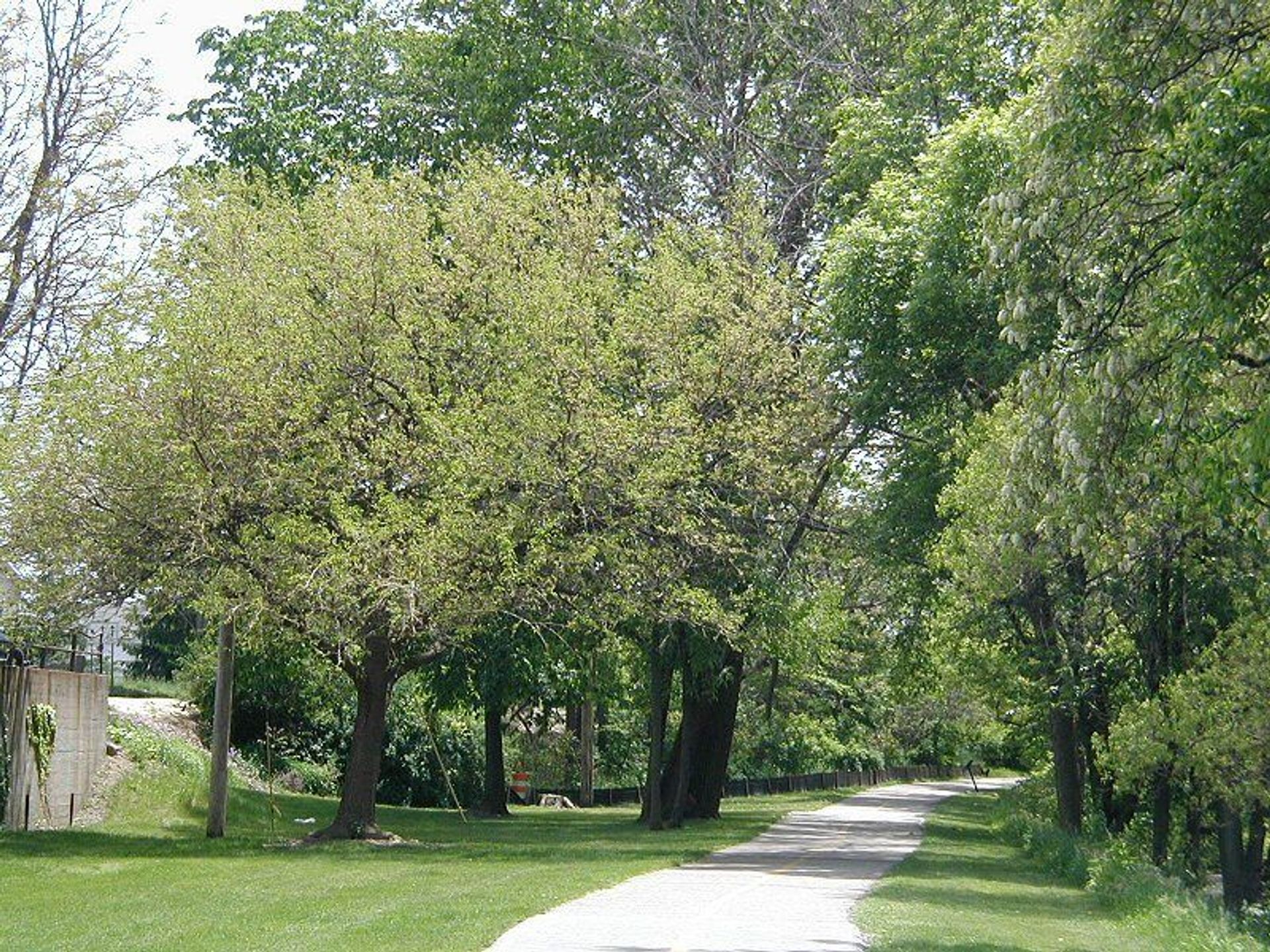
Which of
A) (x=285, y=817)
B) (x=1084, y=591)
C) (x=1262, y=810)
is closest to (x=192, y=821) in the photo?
(x=285, y=817)

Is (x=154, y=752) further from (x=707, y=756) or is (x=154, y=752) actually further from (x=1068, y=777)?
(x=1068, y=777)

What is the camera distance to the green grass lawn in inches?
672

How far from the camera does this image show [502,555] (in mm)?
26016

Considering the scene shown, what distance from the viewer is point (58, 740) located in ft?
95.5

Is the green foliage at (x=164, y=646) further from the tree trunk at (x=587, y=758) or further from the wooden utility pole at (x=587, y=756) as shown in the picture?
the tree trunk at (x=587, y=758)

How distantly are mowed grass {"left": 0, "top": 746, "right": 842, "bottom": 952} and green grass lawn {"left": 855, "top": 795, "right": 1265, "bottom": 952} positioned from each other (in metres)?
3.65

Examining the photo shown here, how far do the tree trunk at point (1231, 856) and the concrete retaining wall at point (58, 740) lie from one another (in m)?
20.0

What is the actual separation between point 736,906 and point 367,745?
465 inches

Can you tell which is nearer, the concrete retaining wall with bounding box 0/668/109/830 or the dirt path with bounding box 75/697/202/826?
the concrete retaining wall with bounding box 0/668/109/830

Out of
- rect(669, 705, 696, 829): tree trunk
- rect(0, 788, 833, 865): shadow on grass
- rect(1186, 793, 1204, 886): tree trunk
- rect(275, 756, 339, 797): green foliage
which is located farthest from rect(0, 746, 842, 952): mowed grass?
rect(1186, 793, 1204, 886): tree trunk

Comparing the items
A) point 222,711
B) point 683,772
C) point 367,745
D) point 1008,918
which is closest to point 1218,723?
point 1008,918

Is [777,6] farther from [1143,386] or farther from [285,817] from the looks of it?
[1143,386]

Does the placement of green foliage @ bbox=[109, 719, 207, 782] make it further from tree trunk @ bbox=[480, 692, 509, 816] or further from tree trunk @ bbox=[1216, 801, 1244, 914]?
tree trunk @ bbox=[1216, 801, 1244, 914]

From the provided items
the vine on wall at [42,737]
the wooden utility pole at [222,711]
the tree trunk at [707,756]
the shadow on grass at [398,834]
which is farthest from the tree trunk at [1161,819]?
the vine on wall at [42,737]
